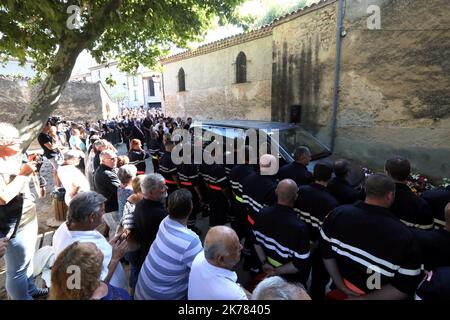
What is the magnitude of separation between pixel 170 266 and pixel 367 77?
7576 mm

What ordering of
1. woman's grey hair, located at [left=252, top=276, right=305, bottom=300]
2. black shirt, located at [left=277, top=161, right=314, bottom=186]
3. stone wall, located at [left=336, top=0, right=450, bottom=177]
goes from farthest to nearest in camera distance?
1. stone wall, located at [left=336, top=0, right=450, bottom=177]
2. black shirt, located at [left=277, top=161, right=314, bottom=186]
3. woman's grey hair, located at [left=252, top=276, right=305, bottom=300]

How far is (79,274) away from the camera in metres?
1.50

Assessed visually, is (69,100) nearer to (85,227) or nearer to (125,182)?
(125,182)

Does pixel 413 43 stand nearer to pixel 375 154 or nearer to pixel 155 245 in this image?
pixel 375 154

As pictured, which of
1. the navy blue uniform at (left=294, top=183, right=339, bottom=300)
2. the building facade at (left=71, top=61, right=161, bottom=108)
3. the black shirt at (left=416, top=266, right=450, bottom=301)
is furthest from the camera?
the building facade at (left=71, top=61, right=161, bottom=108)

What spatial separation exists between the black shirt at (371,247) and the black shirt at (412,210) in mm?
855

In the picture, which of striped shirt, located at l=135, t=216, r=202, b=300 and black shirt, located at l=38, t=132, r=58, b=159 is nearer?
striped shirt, located at l=135, t=216, r=202, b=300

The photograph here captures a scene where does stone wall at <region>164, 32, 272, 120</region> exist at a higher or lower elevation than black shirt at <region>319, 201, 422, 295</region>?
higher

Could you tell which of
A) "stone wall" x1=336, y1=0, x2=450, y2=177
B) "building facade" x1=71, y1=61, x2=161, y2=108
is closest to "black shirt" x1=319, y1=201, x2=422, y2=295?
"stone wall" x1=336, y1=0, x2=450, y2=177

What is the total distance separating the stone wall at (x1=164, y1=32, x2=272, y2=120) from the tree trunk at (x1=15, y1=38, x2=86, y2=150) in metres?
8.34

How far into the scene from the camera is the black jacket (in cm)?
399

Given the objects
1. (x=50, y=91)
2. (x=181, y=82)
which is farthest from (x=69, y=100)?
(x=50, y=91)

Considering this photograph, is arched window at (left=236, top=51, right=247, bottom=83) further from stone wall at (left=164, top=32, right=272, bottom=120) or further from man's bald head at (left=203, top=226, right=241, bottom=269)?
man's bald head at (left=203, top=226, right=241, bottom=269)
